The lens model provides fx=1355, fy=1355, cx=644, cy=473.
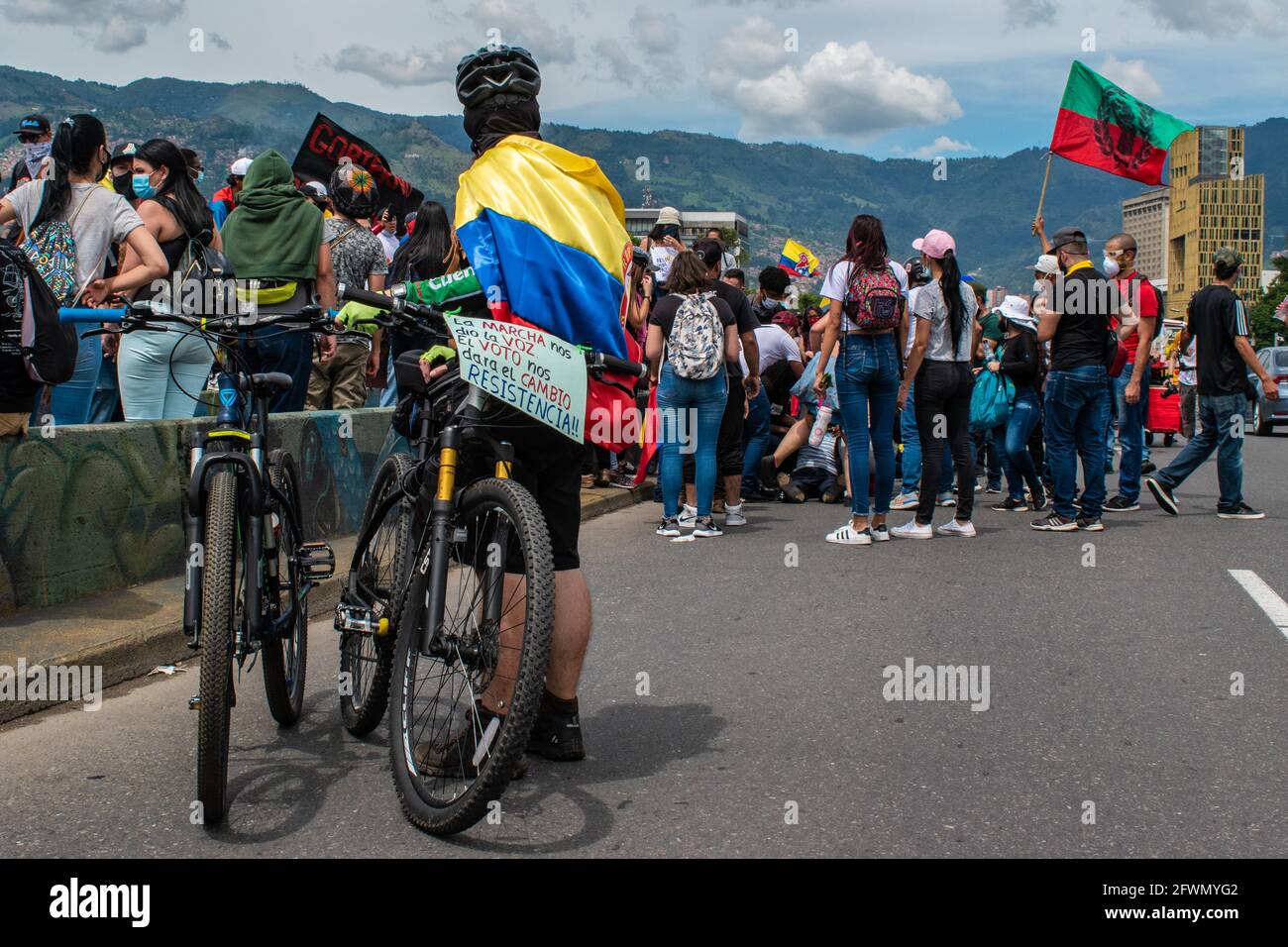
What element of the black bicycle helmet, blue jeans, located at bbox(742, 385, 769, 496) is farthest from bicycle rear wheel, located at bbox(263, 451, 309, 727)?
blue jeans, located at bbox(742, 385, 769, 496)

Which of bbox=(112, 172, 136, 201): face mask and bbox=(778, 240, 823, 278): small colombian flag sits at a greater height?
bbox=(778, 240, 823, 278): small colombian flag

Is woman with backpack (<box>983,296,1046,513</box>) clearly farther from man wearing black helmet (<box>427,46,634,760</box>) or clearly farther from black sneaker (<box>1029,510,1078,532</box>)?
man wearing black helmet (<box>427,46,634,760</box>)

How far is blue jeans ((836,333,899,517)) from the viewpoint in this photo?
30.2 ft

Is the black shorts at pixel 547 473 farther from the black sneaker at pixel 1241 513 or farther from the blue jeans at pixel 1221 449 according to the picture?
the black sneaker at pixel 1241 513

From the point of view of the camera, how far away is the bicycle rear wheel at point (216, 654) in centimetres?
356

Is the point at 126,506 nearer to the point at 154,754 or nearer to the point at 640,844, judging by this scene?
the point at 154,754

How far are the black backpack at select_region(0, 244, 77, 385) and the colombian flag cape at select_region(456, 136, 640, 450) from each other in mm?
2136

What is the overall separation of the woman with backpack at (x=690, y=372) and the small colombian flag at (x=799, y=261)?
10456mm

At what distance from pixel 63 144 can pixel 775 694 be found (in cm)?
401

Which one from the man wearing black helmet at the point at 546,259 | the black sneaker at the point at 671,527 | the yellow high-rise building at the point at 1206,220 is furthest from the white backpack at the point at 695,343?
the yellow high-rise building at the point at 1206,220

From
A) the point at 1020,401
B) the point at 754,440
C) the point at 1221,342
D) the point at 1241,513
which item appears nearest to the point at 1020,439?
the point at 1020,401

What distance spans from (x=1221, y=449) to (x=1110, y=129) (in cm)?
437

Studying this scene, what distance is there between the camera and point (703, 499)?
9766mm
